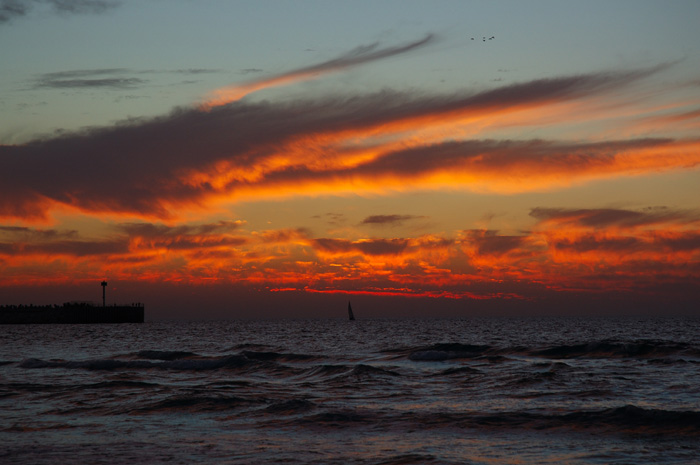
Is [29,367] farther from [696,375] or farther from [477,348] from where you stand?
[696,375]

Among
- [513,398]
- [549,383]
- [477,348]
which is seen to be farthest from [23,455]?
[477,348]

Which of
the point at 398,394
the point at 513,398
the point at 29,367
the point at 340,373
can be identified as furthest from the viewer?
the point at 29,367

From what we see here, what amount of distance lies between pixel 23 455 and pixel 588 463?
13.4 meters

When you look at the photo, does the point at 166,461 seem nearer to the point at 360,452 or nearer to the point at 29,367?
the point at 360,452

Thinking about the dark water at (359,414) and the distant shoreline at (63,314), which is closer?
the dark water at (359,414)

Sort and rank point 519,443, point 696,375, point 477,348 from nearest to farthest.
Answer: point 519,443 < point 696,375 < point 477,348

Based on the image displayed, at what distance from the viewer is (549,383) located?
97.3ft

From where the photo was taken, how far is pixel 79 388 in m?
30.0

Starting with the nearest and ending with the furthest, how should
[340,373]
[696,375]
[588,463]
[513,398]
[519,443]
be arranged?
1. [588,463]
2. [519,443]
3. [513,398]
4. [696,375]
5. [340,373]

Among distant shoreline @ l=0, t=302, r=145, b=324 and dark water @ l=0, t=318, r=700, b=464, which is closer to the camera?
dark water @ l=0, t=318, r=700, b=464

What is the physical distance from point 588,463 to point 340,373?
21.7 metres

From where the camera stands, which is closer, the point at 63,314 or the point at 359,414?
the point at 359,414

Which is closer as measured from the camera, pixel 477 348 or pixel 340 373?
pixel 340 373

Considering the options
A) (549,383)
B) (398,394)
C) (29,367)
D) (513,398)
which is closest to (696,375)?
(549,383)
